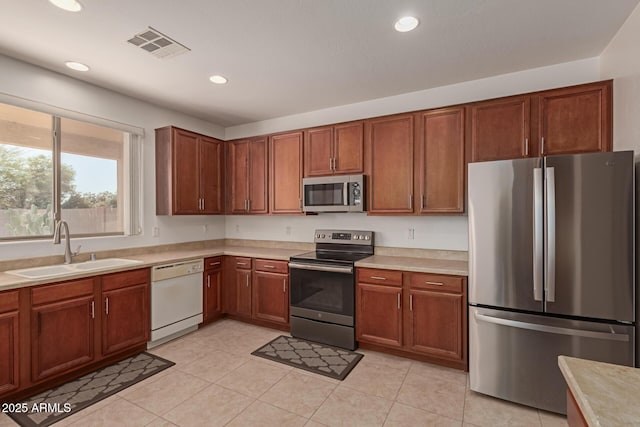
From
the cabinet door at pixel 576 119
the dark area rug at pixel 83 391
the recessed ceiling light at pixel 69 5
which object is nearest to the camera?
the recessed ceiling light at pixel 69 5

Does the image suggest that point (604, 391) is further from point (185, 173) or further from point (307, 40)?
point (185, 173)

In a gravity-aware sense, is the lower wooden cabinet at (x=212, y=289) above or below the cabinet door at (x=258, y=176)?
below

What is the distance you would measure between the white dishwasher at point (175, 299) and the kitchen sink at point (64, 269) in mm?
338

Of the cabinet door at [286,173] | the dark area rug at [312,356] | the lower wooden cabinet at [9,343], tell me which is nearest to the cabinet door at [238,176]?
the cabinet door at [286,173]

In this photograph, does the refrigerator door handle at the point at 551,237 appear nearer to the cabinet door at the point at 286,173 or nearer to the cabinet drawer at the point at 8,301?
the cabinet door at the point at 286,173

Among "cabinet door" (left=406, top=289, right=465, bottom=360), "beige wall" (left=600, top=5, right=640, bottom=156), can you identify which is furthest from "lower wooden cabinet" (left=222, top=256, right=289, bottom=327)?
"beige wall" (left=600, top=5, right=640, bottom=156)

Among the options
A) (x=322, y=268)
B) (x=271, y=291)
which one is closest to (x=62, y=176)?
(x=271, y=291)

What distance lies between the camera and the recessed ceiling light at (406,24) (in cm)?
206

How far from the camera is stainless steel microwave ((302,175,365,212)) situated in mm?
3316

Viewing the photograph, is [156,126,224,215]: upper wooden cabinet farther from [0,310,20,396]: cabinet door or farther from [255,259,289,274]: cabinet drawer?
[0,310,20,396]: cabinet door

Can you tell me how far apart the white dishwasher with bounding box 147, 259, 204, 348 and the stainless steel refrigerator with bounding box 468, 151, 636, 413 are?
2.86 metres

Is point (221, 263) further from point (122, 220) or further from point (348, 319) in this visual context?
point (348, 319)

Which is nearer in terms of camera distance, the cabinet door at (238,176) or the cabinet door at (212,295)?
the cabinet door at (212,295)

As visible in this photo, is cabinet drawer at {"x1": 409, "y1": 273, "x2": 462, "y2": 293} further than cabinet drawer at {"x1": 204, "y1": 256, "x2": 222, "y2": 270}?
No
